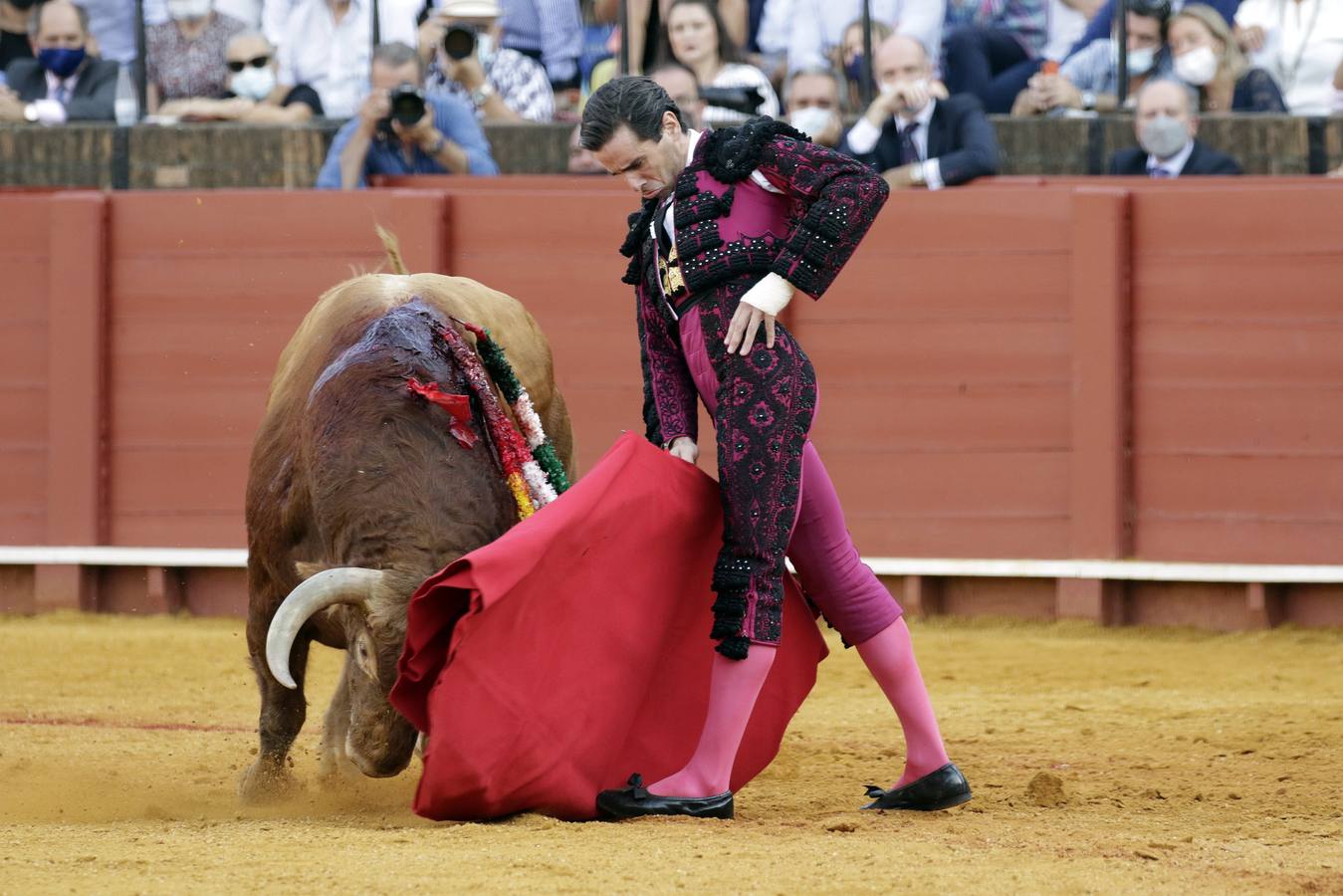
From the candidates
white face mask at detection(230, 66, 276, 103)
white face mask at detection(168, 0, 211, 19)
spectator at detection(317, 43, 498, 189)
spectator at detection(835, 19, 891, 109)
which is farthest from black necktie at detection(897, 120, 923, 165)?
white face mask at detection(168, 0, 211, 19)

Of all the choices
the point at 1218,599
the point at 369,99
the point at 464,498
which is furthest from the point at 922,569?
the point at 464,498

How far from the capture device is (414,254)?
7.02 meters

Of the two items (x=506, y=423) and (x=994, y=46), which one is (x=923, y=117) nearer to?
(x=994, y=46)

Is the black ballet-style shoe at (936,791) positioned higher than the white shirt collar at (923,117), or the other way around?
the white shirt collar at (923,117)

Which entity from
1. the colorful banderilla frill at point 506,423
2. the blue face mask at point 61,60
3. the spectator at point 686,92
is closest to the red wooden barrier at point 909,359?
the spectator at point 686,92

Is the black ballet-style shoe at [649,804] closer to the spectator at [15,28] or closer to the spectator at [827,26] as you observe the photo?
the spectator at [827,26]

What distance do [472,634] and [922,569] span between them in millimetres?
Answer: 3690

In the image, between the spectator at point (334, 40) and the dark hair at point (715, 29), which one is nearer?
the dark hair at point (715, 29)

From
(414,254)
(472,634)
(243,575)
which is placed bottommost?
(243,575)

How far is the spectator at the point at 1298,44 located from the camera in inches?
287

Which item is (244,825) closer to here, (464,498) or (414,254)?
(464,498)

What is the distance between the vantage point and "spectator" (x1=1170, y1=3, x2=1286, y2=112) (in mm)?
7222

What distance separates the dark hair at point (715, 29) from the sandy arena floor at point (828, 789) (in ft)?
7.63

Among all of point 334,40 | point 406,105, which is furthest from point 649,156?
point 334,40
